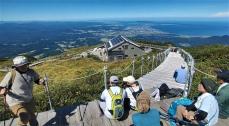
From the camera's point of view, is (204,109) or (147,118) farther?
(204,109)

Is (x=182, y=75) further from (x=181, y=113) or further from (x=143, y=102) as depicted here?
(x=143, y=102)

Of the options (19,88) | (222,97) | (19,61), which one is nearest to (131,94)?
(222,97)

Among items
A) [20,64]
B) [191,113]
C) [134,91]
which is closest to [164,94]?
[134,91]

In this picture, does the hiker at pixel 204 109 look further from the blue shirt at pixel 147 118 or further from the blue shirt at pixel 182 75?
the blue shirt at pixel 182 75

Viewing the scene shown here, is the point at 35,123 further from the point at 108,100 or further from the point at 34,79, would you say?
the point at 108,100

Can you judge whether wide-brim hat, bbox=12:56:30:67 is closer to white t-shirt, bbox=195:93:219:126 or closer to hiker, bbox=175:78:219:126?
hiker, bbox=175:78:219:126

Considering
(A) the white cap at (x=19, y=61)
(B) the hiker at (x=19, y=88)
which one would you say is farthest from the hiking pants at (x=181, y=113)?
(A) the white cap at (x=19, y=61)
